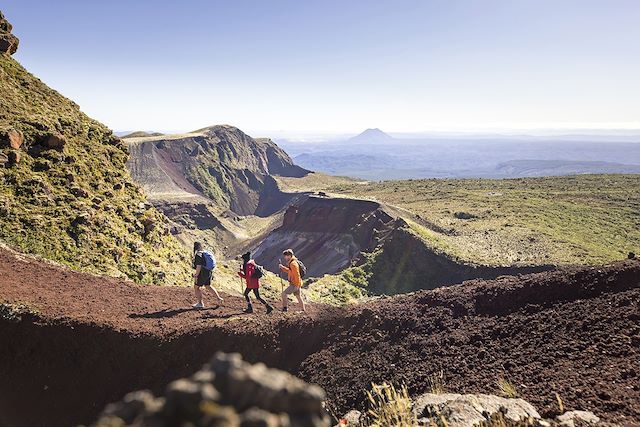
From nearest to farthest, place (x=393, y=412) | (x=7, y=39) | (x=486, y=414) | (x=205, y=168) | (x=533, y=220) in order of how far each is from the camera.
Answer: (x=486, y=414) → (x=393, y=412) → (x=7, y=39) → (x=533, y=220) → (x=205, y=168)

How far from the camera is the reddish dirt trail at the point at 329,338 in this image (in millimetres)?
8586

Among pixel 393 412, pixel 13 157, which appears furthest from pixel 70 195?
pixel 393 412

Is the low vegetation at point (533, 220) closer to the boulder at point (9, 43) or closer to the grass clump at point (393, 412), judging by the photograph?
the grass clump at point (393, 412)

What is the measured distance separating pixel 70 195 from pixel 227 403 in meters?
18.7

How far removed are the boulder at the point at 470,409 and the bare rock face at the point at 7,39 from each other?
29181mm

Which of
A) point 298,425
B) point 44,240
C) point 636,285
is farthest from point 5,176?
point 636,285

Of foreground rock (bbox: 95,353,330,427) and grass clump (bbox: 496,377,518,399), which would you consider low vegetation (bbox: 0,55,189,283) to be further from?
foreground rock (bbox: 95,353,330,427)

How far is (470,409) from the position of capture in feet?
18.7

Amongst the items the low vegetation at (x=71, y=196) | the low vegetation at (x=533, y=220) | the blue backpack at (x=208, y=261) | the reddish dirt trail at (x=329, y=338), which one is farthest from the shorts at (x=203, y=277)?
the low vegetation at (x=533, y=220)

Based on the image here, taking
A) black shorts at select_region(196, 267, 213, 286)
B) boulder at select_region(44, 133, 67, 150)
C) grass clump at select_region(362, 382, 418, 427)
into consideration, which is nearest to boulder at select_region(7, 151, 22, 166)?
boulder at select_region(44, 133, 67, 150)

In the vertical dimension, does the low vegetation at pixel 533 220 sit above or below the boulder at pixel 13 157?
below

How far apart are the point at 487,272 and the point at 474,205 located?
25331 millimetres

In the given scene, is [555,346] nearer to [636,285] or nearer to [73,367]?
[636,285]

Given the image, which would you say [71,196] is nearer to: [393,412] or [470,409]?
[393,412]
